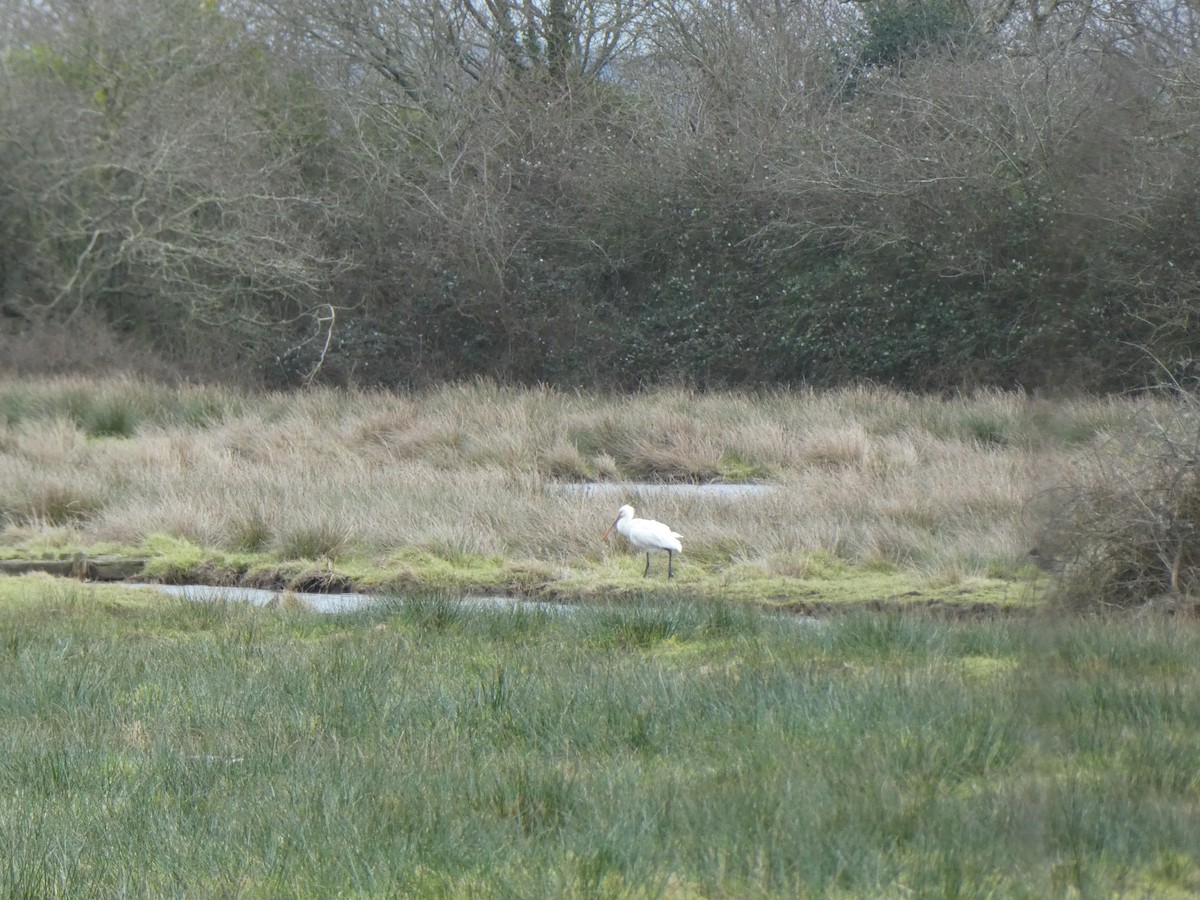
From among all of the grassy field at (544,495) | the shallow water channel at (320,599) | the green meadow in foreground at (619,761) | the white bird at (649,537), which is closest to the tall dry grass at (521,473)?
the grassy field at (544,495)

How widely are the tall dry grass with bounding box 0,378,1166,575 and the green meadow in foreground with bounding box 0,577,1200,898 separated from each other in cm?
156

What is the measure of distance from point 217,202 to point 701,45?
7.14 meters

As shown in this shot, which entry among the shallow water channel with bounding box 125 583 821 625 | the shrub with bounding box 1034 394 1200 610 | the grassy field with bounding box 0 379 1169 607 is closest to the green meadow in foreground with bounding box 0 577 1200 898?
the shrub with bounding box 1034 394 1200 610

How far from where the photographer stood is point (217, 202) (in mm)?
19375

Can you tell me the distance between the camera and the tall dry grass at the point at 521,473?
7895mm

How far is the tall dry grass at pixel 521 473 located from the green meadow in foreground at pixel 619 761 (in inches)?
61.3

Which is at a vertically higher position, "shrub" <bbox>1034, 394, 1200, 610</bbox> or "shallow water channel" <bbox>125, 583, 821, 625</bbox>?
"shrub" <bbox>1034, 394, 1200, 610</bbox>

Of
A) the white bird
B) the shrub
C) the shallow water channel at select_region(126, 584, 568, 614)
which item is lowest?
the shallow water channel at select_region(126, 584, 568, 614)

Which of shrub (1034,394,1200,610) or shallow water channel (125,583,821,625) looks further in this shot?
shallow water channel (125,583,821,625)

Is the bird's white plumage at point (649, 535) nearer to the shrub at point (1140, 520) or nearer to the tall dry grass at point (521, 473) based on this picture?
the tall dry grass at point (521, 473)

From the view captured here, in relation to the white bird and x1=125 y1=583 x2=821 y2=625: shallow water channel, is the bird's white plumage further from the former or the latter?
x1=125 y1=583 x2=821 y2=625: shallow water channel

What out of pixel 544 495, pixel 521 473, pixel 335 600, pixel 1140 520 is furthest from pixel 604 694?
pixel 521 473

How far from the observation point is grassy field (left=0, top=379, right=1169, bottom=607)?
7.29 metres

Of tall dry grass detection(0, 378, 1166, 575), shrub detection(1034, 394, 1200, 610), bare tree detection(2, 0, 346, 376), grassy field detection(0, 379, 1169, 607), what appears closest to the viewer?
shrub detection(1034, 394, 1200, 610)
